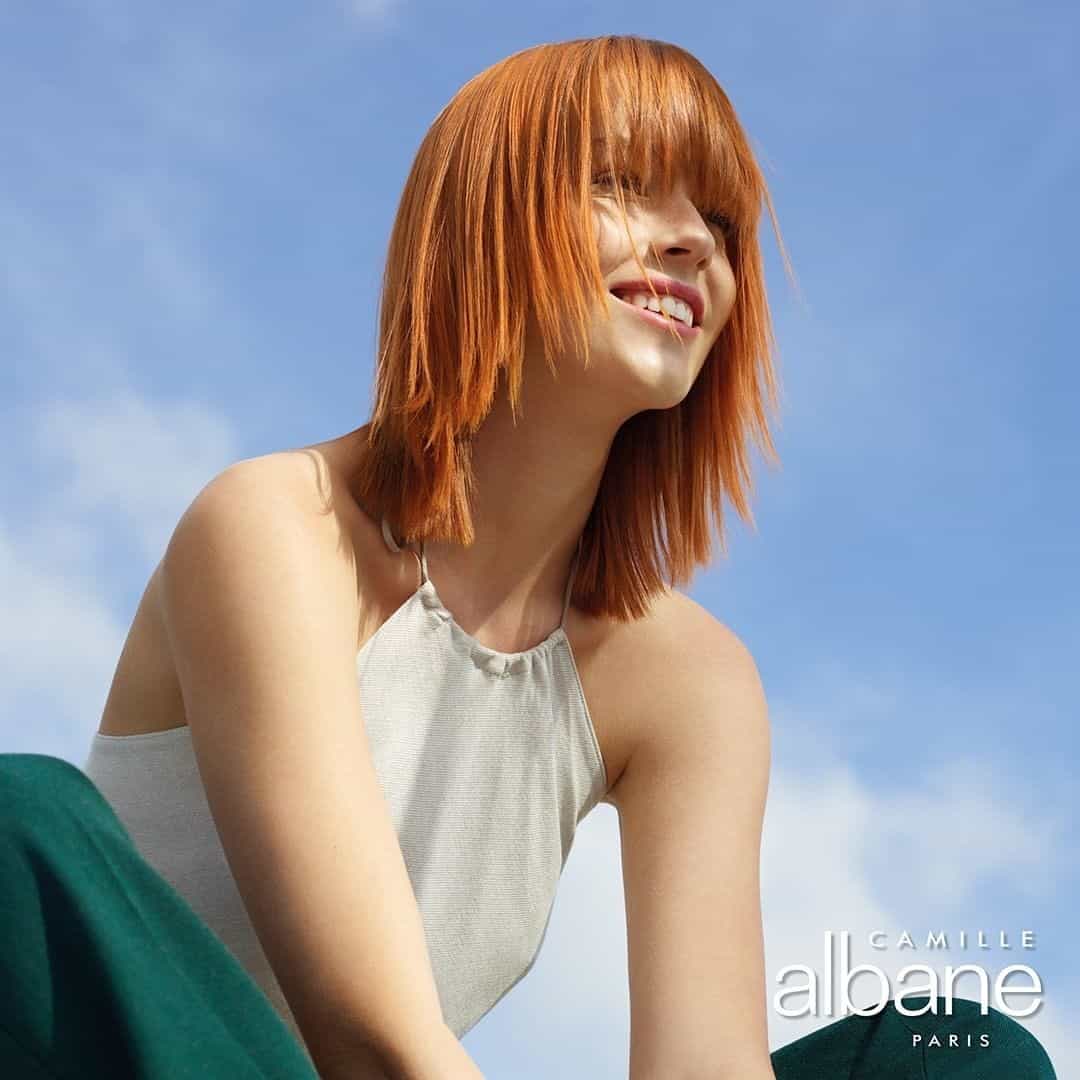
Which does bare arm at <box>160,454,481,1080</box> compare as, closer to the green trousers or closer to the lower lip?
the green trousers

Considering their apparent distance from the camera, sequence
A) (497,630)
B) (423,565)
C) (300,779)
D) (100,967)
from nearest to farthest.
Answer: (100,967) → (300,779) → (423,565) → (497,630)

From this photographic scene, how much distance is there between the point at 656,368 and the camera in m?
2.25

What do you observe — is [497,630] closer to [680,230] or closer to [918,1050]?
[680,230]

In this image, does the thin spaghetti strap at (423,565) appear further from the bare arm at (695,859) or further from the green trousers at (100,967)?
the green trousers at (100,967)

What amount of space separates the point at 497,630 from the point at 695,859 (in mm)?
471

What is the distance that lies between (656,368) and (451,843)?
77 centimetres

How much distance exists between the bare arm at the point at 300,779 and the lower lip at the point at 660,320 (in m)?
0.55

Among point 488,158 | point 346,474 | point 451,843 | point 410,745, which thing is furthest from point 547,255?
point 451,843

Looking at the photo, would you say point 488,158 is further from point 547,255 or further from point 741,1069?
point 741,1069

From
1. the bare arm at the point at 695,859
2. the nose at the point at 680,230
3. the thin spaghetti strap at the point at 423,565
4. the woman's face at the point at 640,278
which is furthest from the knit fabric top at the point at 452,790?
the nose at the point at 680,230

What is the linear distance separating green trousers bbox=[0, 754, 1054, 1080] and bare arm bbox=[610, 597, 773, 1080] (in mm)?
1066

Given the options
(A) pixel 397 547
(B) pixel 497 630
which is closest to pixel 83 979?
(A) pixel 397 547

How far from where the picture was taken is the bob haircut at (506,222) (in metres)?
2.19

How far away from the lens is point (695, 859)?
97.6 inches
